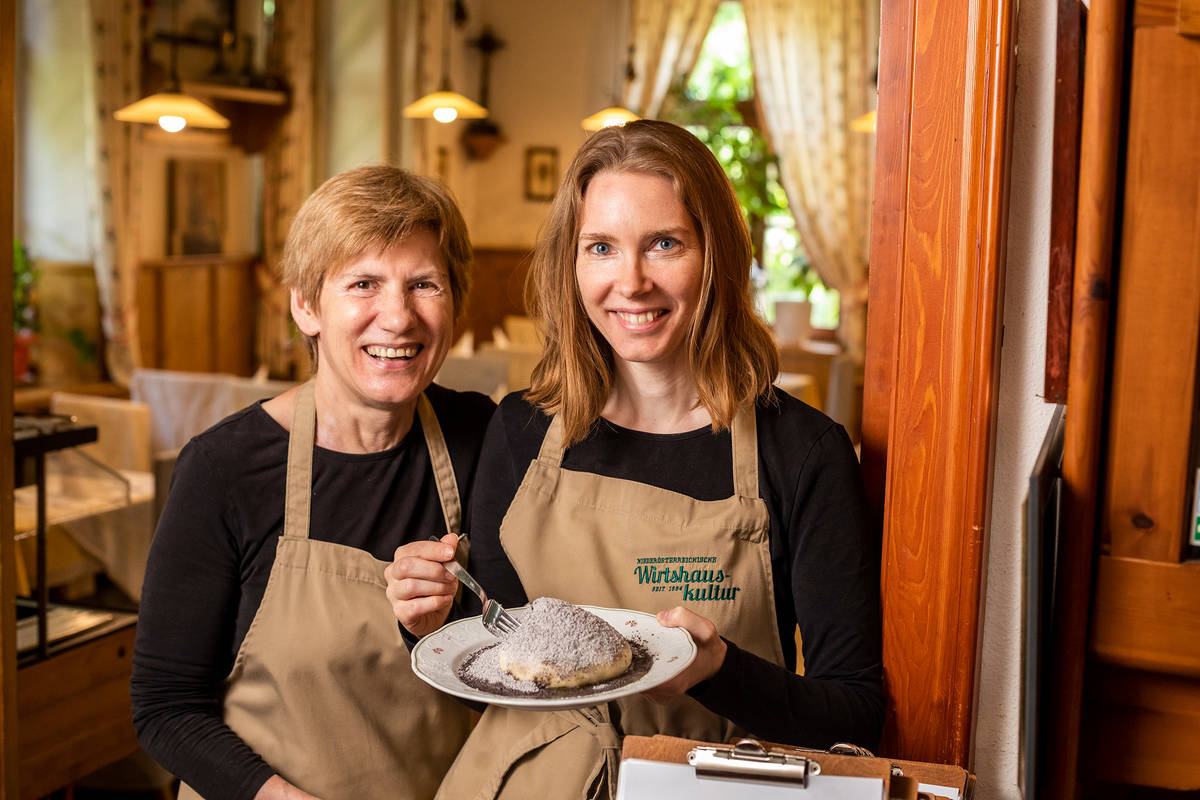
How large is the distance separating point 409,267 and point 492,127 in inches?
272

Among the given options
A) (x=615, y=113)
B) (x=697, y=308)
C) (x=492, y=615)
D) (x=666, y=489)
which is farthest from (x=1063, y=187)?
(x=615, y=113)

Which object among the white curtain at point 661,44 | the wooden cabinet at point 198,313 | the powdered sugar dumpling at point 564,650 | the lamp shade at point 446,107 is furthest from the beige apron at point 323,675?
the white curtain at point 661,44

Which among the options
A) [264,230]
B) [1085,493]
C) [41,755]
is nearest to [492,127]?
[264,230]

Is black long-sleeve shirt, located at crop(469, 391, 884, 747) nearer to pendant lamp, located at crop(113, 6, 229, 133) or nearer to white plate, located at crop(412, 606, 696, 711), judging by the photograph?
white plate, located at crop(412, 606, 696, 711)

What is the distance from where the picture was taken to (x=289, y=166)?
6.98m

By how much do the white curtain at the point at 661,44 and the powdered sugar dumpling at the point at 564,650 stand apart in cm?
679

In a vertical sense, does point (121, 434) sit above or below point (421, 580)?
below

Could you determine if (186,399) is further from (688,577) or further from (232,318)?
(688,577)

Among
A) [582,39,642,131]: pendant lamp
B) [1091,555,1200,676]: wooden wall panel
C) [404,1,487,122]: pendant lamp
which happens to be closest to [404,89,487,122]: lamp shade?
[404,1,487,122]: pendant lamp

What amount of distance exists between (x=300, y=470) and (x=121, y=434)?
121 inches

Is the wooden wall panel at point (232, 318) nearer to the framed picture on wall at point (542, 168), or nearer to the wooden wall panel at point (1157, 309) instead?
the framed picture on wall at point (542, 168)

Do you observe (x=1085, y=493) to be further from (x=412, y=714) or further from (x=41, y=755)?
(x=41, y=755)

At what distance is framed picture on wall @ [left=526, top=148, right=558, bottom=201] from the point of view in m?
8.38

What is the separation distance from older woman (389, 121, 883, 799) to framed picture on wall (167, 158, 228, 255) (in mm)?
→ 5427
